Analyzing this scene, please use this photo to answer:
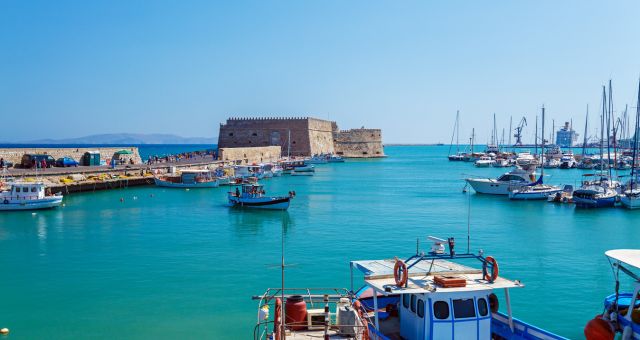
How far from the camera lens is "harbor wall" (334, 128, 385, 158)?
115312 mm

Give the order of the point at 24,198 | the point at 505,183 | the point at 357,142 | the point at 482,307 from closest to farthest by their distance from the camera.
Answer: the point at 482,307, the point at 24,198, the point at 505,183, the point at 357,142

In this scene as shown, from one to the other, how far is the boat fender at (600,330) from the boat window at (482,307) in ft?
9.74

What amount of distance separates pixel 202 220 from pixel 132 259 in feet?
31.9

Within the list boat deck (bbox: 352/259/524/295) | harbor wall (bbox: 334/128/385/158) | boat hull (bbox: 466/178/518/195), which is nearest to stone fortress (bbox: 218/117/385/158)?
harbor wall (bbox: 334/128/385/158)

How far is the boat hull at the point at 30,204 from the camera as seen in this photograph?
3225 centimetres

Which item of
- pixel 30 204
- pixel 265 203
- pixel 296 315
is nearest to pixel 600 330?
pixel 296 315

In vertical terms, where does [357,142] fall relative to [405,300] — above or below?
above

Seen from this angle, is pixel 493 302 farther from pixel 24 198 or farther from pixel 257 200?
pixel 24 198

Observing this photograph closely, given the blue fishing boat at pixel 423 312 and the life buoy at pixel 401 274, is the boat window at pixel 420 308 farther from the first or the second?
the life buoy at pixel 401 274

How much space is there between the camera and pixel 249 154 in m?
74.4

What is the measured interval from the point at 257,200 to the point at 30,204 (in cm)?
1281

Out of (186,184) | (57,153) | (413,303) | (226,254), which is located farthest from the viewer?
(57,153)

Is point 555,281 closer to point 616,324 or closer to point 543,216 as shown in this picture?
point 616,324

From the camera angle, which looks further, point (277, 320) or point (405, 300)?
point (405, 300)
